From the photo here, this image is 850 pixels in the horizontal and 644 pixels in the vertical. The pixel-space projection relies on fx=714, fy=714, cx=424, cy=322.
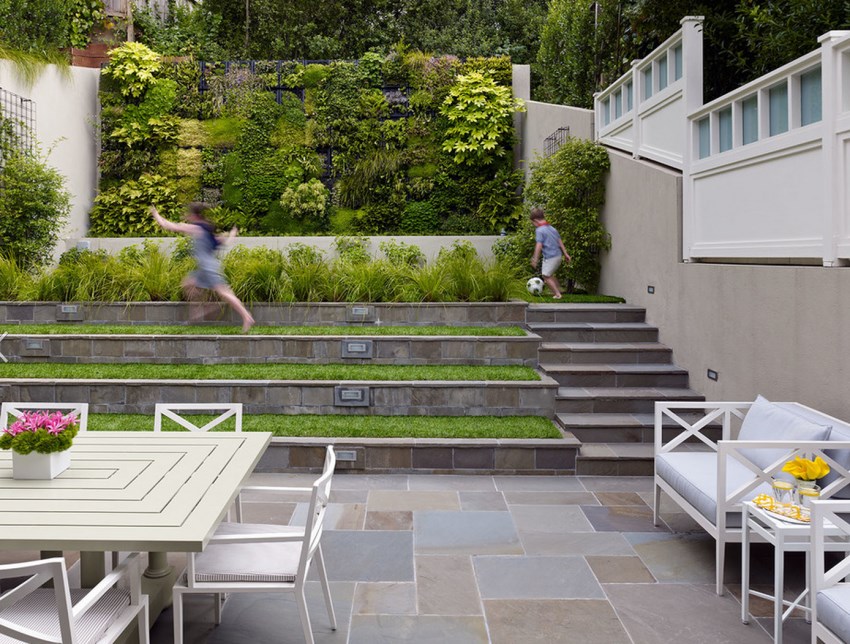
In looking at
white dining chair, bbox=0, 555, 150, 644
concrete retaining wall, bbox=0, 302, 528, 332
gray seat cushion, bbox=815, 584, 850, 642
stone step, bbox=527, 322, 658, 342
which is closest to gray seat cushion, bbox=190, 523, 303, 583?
white dining chair, bbox=0, 555, 150, 644

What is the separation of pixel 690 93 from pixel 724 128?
36.5 inches

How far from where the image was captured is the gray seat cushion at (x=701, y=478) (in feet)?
12.7

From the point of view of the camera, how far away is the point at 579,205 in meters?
9.92

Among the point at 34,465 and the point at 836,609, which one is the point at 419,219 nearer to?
the point at 34,465

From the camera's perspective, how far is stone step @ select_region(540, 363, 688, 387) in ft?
23.2

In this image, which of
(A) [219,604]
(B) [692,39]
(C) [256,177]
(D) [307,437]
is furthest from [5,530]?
(C) [256,177]

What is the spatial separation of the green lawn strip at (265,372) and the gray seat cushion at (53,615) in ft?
13.4

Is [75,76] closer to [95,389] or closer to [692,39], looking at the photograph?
[95,389]

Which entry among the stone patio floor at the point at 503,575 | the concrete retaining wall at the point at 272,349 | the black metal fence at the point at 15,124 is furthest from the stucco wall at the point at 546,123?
the black metal fence at the point at 15,124

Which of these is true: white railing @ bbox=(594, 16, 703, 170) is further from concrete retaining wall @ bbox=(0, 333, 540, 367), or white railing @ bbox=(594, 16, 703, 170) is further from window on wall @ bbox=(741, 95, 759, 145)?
concrete retaining wall @ bbox=(0, 333, 540, 367)

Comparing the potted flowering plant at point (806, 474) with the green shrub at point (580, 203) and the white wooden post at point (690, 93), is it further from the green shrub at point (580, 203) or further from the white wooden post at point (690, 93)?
the green shrub at point (580, 203)

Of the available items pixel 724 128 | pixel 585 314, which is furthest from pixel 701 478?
pixel 585 314

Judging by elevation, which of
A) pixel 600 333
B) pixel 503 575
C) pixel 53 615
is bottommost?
pixel 503 575

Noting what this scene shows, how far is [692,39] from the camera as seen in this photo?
23.6 feet
